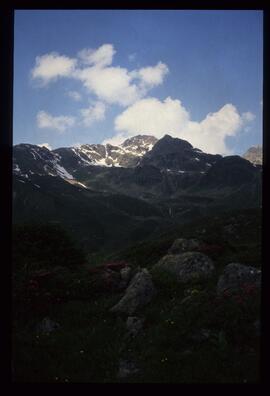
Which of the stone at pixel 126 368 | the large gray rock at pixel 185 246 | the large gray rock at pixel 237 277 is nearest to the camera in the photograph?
the stone at pixel 126 368

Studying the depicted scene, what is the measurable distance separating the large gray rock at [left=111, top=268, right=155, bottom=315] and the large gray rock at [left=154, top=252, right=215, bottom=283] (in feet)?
6.07

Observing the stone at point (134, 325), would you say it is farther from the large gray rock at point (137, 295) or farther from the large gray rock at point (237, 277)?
the large gray rock at point (237, 277)

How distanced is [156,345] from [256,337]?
218 centimetres

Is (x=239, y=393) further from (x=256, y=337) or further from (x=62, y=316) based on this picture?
(x=62, y=316)

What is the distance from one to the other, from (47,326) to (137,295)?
306 centimetres

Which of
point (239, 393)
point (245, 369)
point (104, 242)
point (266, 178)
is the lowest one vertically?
point (104, 242)

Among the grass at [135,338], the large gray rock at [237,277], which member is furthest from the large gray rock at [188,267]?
the large gray rock at [237,277]

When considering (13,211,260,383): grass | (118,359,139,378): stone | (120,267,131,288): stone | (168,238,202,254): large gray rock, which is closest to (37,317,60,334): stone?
(13,211,260,383): grass

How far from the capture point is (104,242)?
154m

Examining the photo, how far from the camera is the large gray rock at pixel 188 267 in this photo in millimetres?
14906

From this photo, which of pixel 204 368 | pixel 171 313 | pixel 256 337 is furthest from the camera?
pixel 171 313

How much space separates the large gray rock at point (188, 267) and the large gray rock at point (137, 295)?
6.07 ft

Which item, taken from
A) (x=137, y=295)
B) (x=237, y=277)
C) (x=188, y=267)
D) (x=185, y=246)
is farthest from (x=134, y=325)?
(x=185, y=246)

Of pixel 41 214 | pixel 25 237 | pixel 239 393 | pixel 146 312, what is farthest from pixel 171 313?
pixel 41 214
